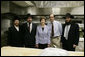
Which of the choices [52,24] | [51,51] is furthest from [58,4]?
[51,51]

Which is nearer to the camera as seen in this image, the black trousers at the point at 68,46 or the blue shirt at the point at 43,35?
the blue shirt at the point at 43,35

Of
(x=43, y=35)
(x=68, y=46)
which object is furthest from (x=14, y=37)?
(x=68, y=46)

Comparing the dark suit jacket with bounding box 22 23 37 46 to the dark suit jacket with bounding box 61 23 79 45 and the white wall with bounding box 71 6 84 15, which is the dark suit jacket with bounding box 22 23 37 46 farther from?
the white wall with bounding box 71 6 84 15

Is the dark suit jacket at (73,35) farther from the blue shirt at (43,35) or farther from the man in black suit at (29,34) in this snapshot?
the man in black suit at (29,34)

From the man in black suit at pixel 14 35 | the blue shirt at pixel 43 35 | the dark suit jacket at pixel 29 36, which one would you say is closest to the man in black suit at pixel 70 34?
the blue shirt at pixel 43 35

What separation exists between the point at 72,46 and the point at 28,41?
2.89ft

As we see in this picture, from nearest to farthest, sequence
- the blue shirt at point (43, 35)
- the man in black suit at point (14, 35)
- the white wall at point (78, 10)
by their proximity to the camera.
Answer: the blue shirt at point (43, 35) → the man in black suit at point (14, 35) → the white wall at point (78, 10)

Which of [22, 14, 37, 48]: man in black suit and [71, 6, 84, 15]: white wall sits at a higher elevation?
[71, 6, 84, 15]: white wall

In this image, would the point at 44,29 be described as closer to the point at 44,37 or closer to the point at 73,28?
the point at 44,37

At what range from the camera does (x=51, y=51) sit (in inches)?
57.7

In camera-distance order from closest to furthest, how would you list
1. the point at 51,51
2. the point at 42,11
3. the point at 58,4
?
the point at 51,51 < the point at 58,4 < the point at 42,11

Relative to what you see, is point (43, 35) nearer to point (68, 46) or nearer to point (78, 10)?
point (68, 46)

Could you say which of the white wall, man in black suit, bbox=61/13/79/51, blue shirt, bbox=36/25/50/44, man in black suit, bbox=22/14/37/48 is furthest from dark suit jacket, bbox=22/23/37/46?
the white wall

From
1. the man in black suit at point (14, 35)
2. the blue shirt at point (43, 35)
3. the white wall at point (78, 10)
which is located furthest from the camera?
the white wall at point (78, 10)
